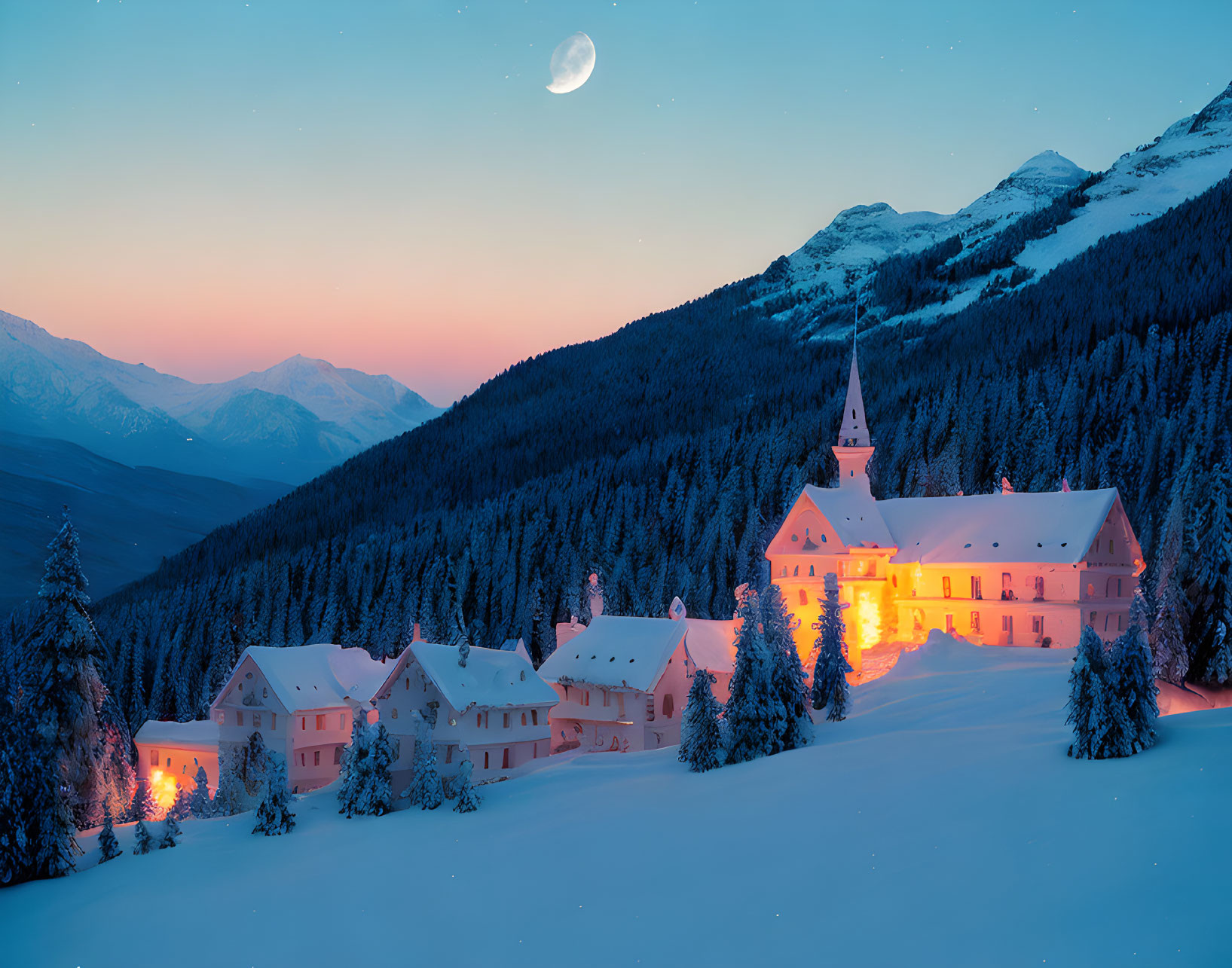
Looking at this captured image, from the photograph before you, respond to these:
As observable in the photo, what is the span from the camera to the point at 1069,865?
30.0 metres

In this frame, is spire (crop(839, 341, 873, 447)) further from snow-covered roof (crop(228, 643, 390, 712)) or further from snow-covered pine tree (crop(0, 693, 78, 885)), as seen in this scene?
snow-covered pine tree (crop(0, 693, 78, 885))

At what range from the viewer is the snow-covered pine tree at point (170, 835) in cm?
4862

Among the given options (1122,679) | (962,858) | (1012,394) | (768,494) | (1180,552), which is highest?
(1012,394)

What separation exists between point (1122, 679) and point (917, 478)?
9738 cm

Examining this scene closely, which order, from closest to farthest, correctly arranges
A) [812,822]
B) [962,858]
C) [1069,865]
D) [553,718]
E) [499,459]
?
1. [1069,865]
2. [962,858]
3. [812,822]
4. [553,718]
5. [499,459]

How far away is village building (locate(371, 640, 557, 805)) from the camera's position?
5803 cm

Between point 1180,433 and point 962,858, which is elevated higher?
point 1180,433

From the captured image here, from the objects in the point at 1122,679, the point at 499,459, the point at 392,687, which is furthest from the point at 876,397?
the point at 1122,679

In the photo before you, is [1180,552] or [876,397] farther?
[876,397]

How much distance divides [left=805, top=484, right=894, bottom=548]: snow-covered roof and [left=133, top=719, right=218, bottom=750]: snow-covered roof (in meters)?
41.9

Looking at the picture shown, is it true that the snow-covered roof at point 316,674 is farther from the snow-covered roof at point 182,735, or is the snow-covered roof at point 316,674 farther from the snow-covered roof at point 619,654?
the snow-covered roof at point 619,654

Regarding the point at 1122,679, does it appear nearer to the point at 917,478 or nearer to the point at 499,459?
the point at 917,478

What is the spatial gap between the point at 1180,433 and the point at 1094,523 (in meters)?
67.1

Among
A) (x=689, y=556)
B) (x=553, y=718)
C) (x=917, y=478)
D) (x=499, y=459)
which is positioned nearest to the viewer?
(x=553, y=718)
